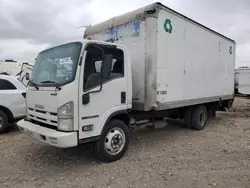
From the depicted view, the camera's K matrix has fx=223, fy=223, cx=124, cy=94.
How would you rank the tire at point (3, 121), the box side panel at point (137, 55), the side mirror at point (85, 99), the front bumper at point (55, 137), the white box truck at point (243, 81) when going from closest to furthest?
the front bumper at point (55, 137), the side mirror at point (85, 99), the box side panel at point (137, 55), the tire at point (3, 121), the white box truck at point (243, 81)

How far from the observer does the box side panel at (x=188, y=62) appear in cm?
524

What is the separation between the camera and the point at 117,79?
448cm

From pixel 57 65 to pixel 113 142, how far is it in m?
1.87

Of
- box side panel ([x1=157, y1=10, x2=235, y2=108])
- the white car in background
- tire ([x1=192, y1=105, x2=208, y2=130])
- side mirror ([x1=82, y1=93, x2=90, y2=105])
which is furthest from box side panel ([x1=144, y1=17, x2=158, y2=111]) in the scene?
the white car in background

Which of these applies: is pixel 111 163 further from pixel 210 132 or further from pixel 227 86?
pixel 227 86

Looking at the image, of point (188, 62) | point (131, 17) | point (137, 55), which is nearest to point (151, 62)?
point (137, 55)

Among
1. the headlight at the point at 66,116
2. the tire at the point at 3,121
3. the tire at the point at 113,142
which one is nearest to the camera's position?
the headlight at the point at 66,116

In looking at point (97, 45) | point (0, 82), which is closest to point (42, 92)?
point (97, 45)

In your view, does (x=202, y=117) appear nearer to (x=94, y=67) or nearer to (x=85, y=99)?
(x=94, y=67)

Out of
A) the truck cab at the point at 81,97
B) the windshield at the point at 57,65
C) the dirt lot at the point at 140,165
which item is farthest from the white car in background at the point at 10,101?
the windshield at the point at 57,65

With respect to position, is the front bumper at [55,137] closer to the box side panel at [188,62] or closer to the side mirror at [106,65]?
the side mirror at [106,65]

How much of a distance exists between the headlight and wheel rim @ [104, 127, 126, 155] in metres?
0.91

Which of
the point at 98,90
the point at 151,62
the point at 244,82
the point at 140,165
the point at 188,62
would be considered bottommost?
the point at 140,165

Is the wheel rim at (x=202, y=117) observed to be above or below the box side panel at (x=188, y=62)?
below
